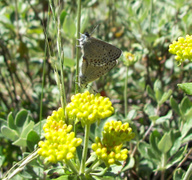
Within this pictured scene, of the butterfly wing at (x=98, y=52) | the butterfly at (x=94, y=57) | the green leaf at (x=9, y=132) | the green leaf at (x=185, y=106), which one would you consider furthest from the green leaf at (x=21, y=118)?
the green leaf at (x=185, y=106)

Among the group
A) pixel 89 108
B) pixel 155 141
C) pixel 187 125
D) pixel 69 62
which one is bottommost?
pixel 155 141

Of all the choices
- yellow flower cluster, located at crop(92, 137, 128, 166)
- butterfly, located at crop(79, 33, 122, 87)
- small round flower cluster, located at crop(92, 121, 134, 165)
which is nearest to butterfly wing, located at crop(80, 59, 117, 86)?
butterfly, located at crop(79, 33, 122, 87)

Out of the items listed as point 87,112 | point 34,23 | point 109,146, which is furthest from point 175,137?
point 34,23

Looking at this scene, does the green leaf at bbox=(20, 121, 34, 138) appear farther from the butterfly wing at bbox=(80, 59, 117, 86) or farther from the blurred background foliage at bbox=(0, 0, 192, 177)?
the blurred background foliage at bbox=(0, 0, 192, 177)

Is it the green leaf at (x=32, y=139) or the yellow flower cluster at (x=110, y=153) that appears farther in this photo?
the green leaf at (x=32, y=139)

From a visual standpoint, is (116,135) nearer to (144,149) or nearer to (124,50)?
(144,149)

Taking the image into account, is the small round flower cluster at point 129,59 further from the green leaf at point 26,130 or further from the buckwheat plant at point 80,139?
the green leaf at point 26,130

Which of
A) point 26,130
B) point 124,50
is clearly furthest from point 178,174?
point 124,50
